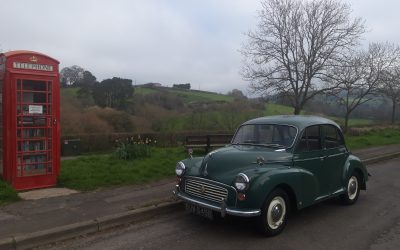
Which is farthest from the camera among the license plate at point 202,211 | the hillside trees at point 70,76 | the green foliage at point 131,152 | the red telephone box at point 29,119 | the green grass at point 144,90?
the green grass at point 144,90

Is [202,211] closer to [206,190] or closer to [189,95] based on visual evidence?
[206,190]

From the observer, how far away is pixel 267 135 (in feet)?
23.2

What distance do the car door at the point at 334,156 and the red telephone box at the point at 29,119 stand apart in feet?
18.0

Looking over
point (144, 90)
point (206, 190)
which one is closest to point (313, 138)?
point (206, 190)

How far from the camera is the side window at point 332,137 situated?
24.4 feet

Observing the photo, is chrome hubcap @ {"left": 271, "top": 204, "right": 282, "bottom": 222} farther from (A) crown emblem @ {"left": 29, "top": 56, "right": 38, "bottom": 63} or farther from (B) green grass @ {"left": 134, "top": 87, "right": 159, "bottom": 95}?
(B) green grass @ {"left": 134, "top": 87, "right": 159, "bottom": 95}

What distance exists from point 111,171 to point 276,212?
4.88 m

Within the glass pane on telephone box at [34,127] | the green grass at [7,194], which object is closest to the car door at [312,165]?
the green grass at [7,194]

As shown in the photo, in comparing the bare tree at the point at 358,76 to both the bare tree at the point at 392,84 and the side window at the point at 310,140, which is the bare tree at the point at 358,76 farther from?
the side window at the point at 310,140

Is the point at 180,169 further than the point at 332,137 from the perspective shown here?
No

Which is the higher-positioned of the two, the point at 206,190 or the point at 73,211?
the point at 206,190

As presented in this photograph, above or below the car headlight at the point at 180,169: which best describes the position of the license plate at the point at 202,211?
below

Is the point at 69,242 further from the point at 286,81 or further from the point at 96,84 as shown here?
the point at 96,84

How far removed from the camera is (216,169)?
609cm
